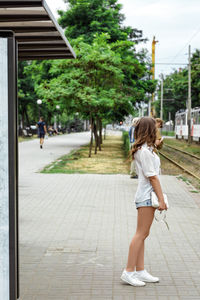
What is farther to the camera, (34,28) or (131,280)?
(34,28)

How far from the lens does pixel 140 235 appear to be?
14.9 ft

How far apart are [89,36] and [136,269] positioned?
26302mm

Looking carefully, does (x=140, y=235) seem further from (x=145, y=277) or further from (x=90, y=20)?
(x=90, y=20)

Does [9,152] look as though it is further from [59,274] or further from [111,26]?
[111,26]

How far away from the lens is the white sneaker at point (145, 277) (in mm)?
4691

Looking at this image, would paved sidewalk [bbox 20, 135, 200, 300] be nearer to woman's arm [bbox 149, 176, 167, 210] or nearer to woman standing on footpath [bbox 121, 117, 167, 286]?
woman standing on footpath [bbox 121, 117, 167, 286]

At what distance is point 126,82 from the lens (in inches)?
1064

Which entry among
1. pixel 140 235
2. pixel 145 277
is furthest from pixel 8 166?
pixel 145 277

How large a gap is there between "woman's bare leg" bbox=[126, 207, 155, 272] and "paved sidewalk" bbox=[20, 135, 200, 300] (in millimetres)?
241

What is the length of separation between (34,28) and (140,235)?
2460 millimetres

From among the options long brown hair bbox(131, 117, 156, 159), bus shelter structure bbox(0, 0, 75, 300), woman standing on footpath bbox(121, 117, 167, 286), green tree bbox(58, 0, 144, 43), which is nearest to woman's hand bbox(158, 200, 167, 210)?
woman standing on footpath bbox(121, 117, 167, 286)

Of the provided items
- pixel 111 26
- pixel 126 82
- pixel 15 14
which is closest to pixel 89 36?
pixel 111 26

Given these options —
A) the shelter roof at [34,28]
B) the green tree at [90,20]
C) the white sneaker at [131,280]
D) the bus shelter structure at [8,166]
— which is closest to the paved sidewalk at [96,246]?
the white sneaker at [131,280]

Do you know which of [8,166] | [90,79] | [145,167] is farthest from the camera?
[90,79]
